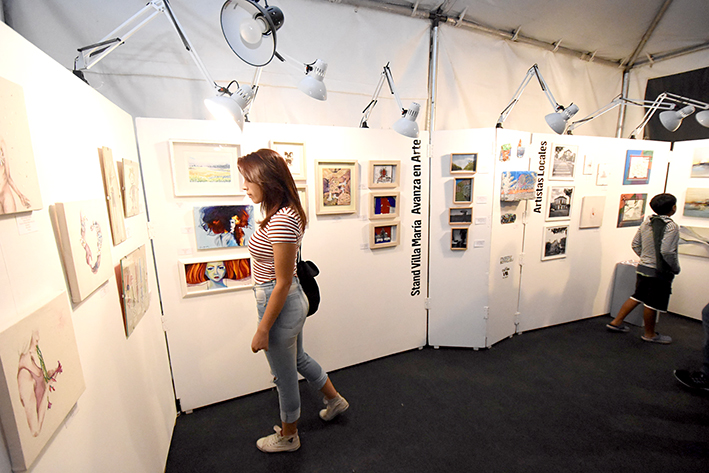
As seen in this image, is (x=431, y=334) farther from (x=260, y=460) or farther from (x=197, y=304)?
(x=197, y=304)

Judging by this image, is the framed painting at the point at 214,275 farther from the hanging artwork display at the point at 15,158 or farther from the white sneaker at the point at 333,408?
the hanging artwork display at the point at 15,158

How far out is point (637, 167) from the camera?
364cm

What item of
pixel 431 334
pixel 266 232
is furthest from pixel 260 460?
pixel 431 334

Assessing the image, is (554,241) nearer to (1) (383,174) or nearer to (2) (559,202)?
(2) (559,202)

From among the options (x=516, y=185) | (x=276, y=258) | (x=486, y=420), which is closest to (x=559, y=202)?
(x=516, y=185)

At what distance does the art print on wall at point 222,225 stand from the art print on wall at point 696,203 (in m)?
5.12

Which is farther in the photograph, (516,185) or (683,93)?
(683,93)

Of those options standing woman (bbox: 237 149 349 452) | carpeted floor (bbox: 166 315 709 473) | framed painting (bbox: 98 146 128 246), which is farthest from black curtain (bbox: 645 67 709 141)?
framed painting (bbox: 98 146 128 246)

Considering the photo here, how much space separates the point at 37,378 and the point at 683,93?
21.6 feet

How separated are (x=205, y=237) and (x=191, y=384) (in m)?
1.17

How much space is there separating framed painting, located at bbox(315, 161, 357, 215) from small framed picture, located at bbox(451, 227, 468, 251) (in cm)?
107

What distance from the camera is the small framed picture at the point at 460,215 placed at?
9.68 feet

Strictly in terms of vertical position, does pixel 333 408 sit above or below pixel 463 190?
below

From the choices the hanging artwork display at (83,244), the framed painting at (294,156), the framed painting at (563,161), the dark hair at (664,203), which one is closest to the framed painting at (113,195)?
the hanging artwork display at (83,244)
